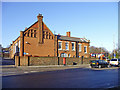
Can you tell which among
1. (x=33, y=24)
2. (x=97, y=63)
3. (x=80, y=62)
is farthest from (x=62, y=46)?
(x=97, y=63)

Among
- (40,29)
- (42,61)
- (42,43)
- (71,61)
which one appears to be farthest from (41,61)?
(40,29)

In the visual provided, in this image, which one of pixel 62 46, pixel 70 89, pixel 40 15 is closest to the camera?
pixel 70 89

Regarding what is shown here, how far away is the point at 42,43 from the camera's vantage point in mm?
40781

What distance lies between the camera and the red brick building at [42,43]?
37.8 m

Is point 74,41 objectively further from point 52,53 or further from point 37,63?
point 37,63

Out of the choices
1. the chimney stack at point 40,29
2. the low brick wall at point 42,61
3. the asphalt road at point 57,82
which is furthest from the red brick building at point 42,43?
the asphalt road at point 57,82

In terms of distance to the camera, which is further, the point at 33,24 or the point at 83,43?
the point at 83,43

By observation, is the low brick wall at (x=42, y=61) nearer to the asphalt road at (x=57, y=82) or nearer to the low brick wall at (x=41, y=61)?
the low brick wall at (x=41, y=61)

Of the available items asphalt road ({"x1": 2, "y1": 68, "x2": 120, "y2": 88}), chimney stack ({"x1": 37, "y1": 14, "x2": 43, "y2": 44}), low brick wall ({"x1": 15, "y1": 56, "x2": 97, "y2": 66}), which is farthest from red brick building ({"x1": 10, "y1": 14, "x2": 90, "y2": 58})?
asphalt road ({"x1": 2, "y1": 68, "x2": 120, "y2": 88})

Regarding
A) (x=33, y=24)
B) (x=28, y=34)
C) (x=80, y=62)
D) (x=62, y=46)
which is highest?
(x=33, y=24)

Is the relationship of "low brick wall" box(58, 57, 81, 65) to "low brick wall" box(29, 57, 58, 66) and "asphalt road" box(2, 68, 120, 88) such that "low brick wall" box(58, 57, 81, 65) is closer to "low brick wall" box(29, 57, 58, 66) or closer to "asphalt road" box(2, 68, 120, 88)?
"low brick wall" box(29, 57, 58, 66)

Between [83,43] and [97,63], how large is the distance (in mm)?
20891

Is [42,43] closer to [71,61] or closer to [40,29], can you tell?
[40,29]

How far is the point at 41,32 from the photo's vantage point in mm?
40719
